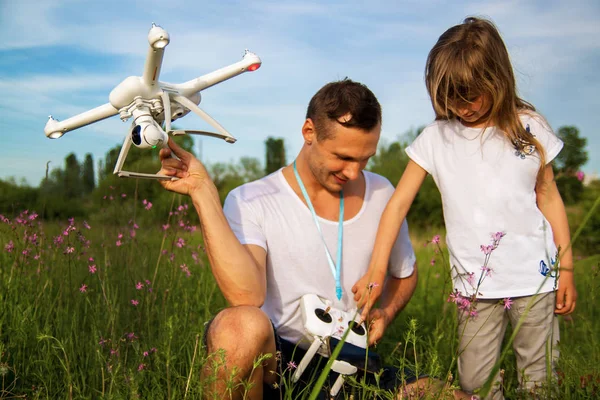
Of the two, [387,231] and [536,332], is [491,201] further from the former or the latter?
[536,332]

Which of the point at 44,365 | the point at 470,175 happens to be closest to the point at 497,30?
the point at 470,175

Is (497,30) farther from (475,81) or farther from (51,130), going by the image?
(51,130)

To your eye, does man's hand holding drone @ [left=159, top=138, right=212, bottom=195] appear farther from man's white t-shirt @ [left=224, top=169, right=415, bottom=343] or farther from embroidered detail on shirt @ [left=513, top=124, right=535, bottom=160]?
embroidered detail on shirt @ [left=513, top=124, right=535, bottom=160]

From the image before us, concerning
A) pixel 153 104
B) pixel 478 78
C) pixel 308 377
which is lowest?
pixel 308 377

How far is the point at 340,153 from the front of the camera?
290cm

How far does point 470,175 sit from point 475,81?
0.48 m

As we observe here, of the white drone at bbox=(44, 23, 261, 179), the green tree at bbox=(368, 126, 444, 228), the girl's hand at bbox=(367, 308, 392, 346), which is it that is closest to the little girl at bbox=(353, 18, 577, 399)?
the girl's hand at bbox=(367, 308, 392, 346)

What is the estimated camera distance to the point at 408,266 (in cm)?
318

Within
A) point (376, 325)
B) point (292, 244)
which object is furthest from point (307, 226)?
point (376, 325)

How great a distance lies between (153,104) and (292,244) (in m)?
1.09

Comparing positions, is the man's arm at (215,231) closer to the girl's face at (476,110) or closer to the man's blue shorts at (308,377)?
the man's blue shorts at (308,377)

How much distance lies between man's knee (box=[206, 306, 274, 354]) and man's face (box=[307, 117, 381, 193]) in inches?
36.3

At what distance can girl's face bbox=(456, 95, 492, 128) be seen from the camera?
2838 mm

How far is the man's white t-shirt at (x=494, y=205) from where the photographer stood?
271cm
